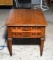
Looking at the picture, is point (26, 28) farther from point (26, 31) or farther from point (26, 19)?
point (26, 19)

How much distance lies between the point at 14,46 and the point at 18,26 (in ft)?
1.69

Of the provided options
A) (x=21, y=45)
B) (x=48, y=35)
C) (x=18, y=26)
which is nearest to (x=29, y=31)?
(x=18, y=26)

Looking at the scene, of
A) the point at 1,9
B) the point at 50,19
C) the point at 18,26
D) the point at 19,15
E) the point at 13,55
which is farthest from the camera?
the point at 1,9

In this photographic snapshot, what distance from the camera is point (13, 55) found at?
2248 mm

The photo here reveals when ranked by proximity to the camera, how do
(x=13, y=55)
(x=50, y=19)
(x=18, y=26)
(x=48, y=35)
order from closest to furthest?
(x=18, y=26), (x=13, y=55), (x=48, y=35), (x=50, y=19)

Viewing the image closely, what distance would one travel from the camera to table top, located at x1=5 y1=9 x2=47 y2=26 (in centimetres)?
209

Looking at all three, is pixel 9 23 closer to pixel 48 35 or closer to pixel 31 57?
pixel 31 57

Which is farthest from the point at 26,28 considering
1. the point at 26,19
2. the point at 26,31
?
the point at 26,19

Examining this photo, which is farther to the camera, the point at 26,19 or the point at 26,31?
the point at 26,19

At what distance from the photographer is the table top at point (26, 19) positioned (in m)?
2.09

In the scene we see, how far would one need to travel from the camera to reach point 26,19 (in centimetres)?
225

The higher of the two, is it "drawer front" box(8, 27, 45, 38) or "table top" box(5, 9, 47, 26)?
"table top" box(5, 9, 47, 26)

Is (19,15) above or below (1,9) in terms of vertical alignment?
above

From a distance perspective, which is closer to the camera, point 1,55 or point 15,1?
point 1,55
